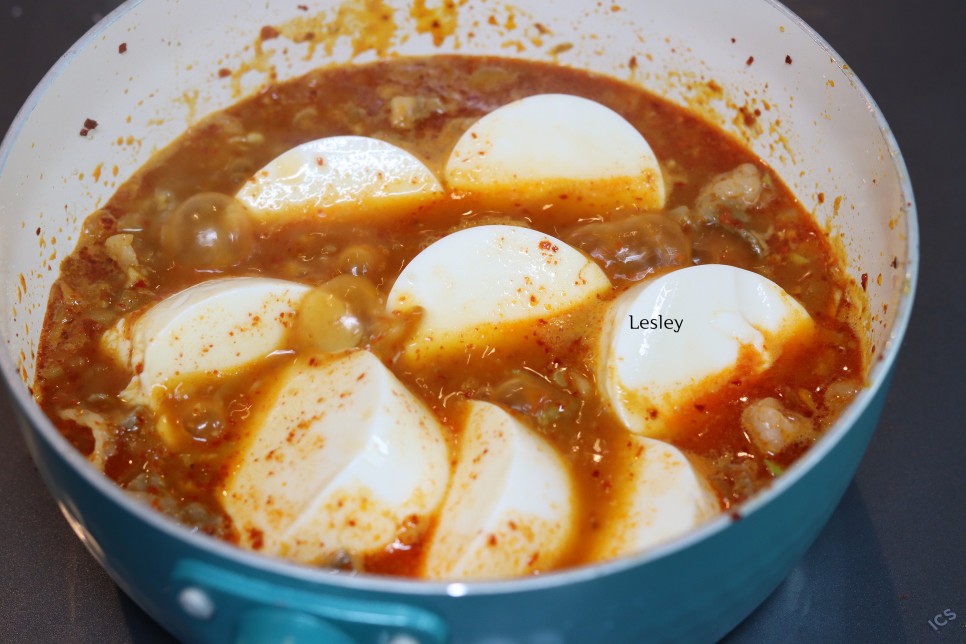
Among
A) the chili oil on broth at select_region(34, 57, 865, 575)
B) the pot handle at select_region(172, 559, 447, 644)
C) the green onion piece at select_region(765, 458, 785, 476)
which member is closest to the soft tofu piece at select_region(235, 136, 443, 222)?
the chili oil on broth at select_region(34, 57, 865, 575)

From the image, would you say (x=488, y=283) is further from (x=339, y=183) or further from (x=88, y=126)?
(x=88, y=126)

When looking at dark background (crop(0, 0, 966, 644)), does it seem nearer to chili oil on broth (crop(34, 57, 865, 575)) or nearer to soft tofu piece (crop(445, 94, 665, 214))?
chili oil on broth (crop(34, 57, 865, 575))

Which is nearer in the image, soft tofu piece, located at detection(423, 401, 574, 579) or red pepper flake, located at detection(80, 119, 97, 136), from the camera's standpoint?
soft tofu piece, located at detection(423, 401, 574, 579)

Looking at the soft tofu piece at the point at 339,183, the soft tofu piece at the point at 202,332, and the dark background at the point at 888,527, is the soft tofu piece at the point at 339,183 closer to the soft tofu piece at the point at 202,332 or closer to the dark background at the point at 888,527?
the soft tofu piece at the point at 202,332

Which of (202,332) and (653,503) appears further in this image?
(202,332)

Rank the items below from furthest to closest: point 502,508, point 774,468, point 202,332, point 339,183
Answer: point 339,183 < point 202,332 < point 774,468 < point 502,508

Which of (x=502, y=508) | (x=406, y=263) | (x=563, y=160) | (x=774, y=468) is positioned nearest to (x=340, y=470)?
(x=502, y=508)
